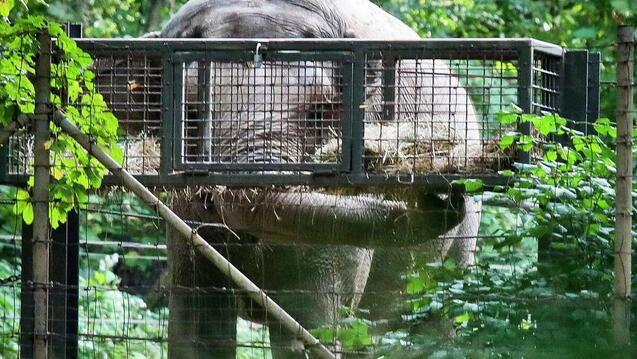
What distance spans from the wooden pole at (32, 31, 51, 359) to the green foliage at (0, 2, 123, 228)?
0.15ft

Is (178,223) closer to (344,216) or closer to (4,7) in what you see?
(344,216)

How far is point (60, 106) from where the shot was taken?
5.92 metres

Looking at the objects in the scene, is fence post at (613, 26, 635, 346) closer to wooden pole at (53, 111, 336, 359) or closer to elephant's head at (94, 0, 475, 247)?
elephant's head at (94, 0, 475, 247)

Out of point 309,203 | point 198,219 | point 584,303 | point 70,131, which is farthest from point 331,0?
point 584,303

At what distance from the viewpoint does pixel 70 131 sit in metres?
5.71

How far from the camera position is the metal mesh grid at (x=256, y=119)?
6.20 meters

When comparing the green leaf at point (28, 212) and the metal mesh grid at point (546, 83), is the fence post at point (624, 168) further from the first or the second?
the green leaf at point (28, 212)

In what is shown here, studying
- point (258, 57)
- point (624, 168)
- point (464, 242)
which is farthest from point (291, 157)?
point (464, 242)

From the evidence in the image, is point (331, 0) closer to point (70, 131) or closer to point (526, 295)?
point (70, 131)

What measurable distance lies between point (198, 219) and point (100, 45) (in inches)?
73.3

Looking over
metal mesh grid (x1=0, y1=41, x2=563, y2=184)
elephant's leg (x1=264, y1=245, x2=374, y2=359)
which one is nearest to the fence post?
metal mesh grid (x1=0, y1=41, x2=563, y2=184)

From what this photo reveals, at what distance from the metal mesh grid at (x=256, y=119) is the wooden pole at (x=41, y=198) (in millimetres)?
608

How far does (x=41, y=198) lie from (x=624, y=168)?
85.2 inches

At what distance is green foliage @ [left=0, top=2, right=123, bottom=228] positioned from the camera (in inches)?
225
